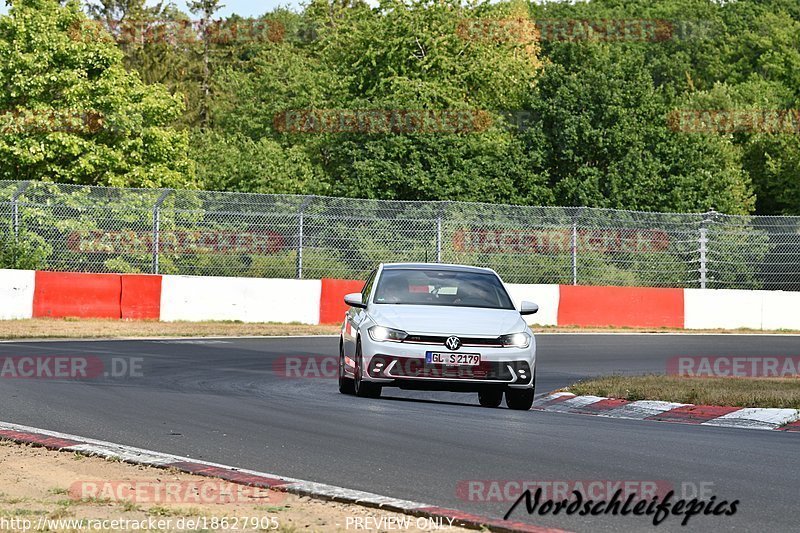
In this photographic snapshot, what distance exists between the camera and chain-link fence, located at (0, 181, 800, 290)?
26.1 m

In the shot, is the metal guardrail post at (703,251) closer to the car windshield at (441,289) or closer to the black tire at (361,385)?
the car windshield at (441,289)

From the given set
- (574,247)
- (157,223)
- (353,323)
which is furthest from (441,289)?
(574,247)

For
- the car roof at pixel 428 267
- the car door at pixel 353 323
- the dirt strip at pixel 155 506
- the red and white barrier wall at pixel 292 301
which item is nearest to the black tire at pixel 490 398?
the car roof at pixel 428 267

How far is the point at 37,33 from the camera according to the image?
138 feet

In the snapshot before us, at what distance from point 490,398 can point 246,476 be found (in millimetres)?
6403

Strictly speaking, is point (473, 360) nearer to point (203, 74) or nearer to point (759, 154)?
point (759, 154)

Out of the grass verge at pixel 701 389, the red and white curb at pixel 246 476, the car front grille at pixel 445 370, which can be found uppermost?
the car front grille at pixel 445 370

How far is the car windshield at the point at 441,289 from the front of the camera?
14.0 meters

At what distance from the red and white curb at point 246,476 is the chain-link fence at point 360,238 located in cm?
1589

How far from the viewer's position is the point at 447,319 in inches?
519

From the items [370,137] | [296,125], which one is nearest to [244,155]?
[296,125]

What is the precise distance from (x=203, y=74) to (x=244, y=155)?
91.6 ft

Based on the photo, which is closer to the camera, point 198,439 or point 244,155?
point 198,439

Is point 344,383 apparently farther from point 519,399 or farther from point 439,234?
point 439,234
